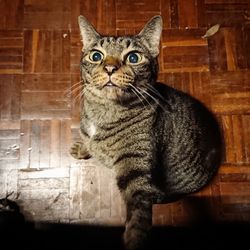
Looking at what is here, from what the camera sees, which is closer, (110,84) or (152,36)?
(110,84)

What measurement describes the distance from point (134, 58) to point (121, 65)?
2.4 inches

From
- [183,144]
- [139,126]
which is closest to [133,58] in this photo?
[139,126]

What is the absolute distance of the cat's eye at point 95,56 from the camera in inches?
49.1

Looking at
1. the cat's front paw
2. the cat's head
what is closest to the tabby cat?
the cat's head

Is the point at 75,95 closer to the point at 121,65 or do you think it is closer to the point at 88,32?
the point at 88,32

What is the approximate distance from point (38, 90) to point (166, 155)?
0.68 m

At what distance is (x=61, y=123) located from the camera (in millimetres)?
1653

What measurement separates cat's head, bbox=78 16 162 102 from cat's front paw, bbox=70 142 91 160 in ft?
1.05

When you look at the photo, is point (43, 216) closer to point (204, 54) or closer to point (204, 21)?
point (204, 54)

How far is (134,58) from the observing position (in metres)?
1.24

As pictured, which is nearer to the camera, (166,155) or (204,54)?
(166,155)

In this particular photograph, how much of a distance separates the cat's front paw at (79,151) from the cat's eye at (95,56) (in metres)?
0.42

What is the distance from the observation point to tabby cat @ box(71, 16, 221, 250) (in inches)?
46.9

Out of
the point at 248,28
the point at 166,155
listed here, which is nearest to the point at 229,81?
the point at 248,28
